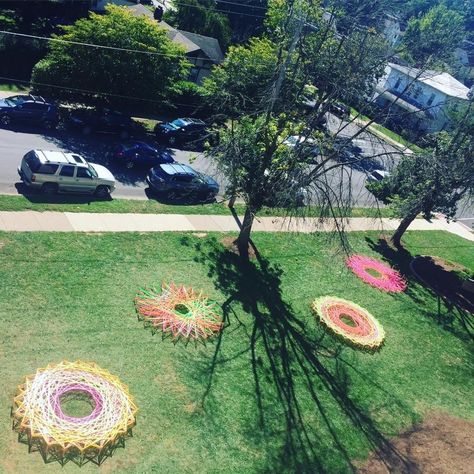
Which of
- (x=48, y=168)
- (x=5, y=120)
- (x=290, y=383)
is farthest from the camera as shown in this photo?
(x=5, y=120)

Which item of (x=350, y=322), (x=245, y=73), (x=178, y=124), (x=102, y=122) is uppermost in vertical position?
(x=245, y=73)

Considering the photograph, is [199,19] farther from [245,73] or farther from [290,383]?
[290,383]

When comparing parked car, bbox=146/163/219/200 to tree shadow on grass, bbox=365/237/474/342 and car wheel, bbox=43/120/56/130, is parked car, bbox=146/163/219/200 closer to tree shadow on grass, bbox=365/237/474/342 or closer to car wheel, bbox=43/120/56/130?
car wheel, bbox=43/120/56/130

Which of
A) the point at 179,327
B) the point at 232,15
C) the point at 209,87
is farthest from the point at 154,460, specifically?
the point at 232,15

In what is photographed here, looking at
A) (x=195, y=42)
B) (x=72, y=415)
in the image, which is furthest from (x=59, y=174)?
(x=195, y=42)

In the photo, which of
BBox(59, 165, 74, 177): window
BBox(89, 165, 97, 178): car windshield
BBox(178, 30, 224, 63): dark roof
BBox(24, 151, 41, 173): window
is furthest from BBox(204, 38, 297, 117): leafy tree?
BBox(24, 151, 41, 173): window

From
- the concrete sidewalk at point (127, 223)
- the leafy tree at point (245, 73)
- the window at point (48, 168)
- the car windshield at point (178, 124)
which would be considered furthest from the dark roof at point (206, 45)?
the window at point (48, 168)
